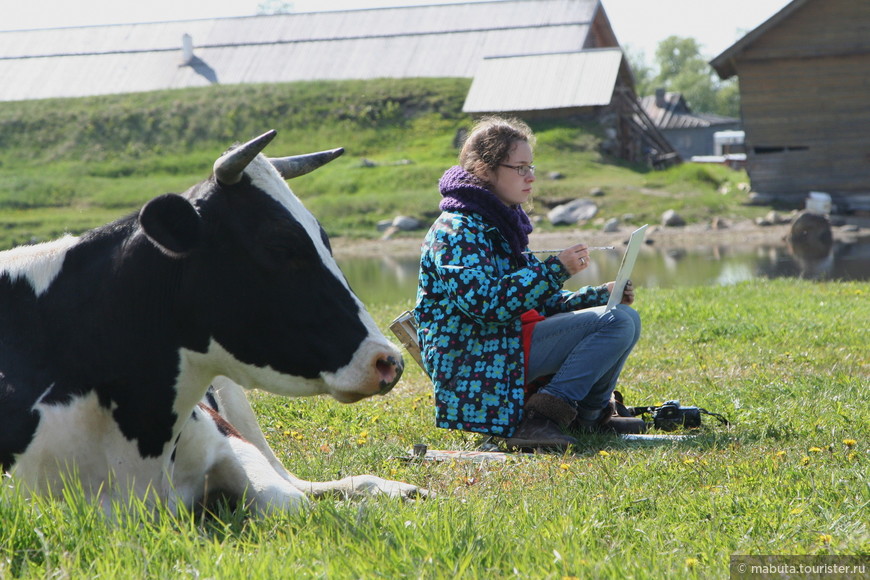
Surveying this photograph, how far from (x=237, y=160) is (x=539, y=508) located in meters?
1.71

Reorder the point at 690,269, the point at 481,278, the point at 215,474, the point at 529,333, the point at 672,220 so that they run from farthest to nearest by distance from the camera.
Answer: the point at 672,220 < the point at 690,269 < the point at 529,333 < the point at 481,278 < the point at 215,474

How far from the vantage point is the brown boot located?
568 centimetres

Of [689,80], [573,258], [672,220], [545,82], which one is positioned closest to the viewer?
[573,258]

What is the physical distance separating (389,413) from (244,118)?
39.2m

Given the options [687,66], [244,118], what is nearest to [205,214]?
[244,118]

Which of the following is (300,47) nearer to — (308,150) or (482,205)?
(308,150)

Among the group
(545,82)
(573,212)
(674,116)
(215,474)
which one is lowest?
(674,116)

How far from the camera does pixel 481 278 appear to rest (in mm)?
5539

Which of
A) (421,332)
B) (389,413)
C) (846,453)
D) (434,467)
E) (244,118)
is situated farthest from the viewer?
(244,118)

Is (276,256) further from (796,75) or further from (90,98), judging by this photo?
(90,98)

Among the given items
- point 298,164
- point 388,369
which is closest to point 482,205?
point 298,164

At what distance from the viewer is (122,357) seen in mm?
3887

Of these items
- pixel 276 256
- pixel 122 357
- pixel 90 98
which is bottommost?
pixel 90 98

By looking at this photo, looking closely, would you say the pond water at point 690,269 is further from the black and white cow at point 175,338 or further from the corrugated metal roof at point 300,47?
the corrugated metal roof at point 300,47
